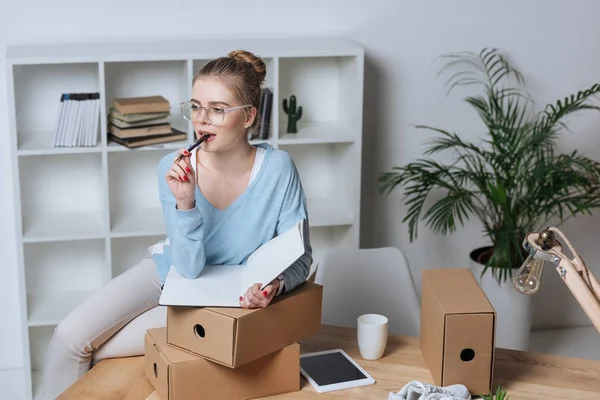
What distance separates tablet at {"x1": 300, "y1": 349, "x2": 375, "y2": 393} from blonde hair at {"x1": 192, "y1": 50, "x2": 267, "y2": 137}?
0.59 m

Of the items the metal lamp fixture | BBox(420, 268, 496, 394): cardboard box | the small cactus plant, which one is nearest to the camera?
the metal lamp fixture

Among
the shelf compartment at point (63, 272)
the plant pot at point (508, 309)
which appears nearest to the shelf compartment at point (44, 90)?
the shelf compartment at point (63, 272)

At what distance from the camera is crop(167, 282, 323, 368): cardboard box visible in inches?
71.5

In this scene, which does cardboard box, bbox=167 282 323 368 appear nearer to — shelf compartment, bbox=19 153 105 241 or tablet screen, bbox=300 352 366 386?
tablet screen, bbox=300 352 366 386

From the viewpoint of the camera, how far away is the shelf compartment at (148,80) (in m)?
3.45

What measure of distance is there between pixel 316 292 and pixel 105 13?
6.26 ft

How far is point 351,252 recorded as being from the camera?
2.82m

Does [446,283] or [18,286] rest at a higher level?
[446,283]

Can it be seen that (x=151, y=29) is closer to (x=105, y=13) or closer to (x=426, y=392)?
(x=105, y=13)

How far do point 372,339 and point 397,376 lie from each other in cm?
11

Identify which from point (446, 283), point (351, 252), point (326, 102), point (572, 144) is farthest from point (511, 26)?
point (446, 283)

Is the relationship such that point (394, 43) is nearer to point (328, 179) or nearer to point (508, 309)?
point (328, 179)

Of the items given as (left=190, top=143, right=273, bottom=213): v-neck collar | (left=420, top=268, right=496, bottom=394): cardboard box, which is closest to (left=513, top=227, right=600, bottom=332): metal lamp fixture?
(left=420, top=268, right=496, bottom=394): cardboard box

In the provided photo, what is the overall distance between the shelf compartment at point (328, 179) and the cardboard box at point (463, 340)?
1.53 m
